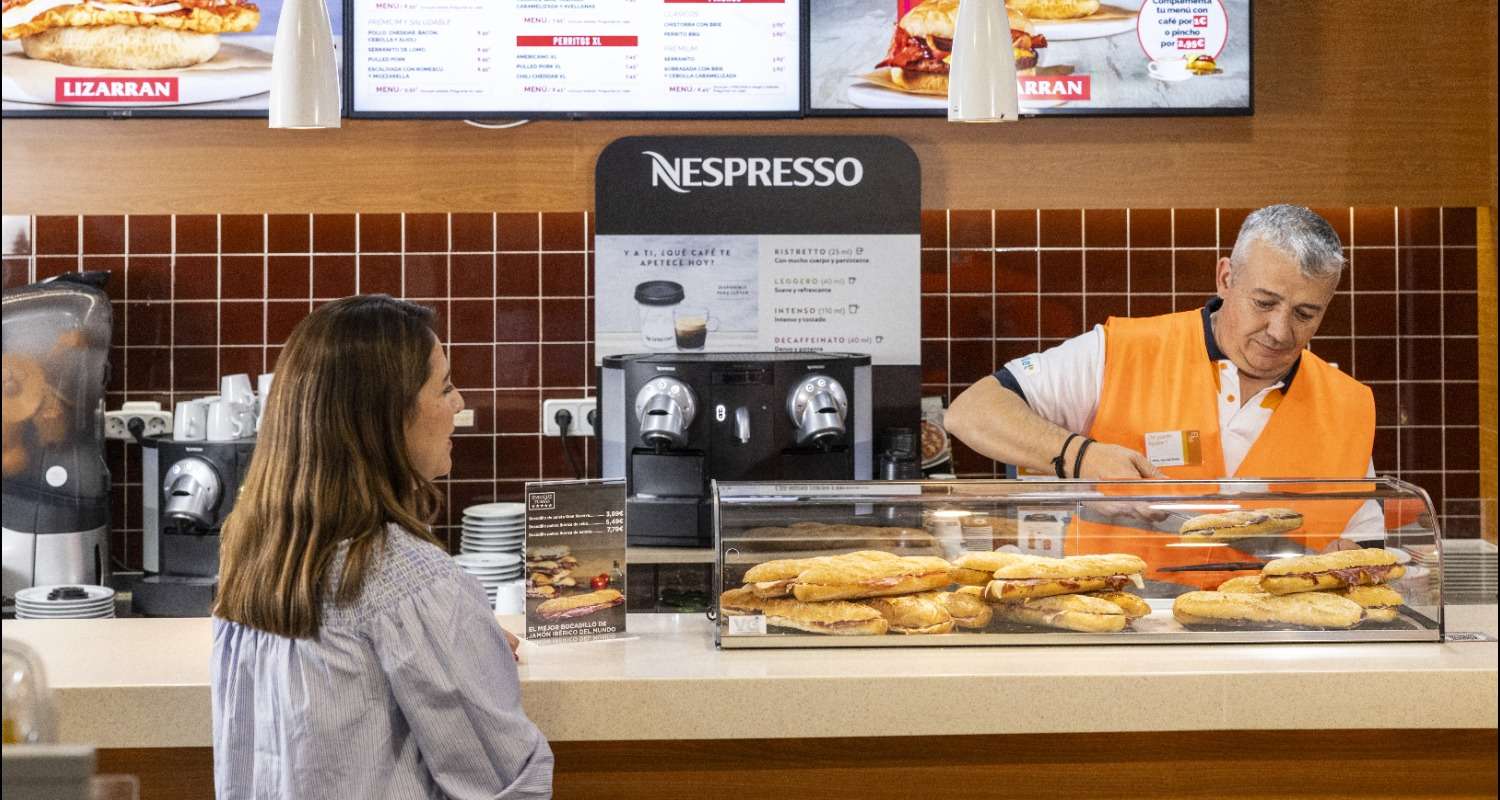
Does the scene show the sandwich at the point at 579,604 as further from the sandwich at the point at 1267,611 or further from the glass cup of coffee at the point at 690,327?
the glass cup of coffee at the point at 690,327

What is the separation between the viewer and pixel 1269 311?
3.75m

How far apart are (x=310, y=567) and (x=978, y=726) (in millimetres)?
1015

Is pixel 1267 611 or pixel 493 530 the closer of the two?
pixel 1267 611

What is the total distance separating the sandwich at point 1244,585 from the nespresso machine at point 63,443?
9.41 feet

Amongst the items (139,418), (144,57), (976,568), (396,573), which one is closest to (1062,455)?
(976,568)

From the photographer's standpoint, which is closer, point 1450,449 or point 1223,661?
point 1223,661

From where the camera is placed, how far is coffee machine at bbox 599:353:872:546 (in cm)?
373

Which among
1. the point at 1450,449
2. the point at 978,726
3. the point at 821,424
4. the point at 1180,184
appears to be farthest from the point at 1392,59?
the point at 978,726

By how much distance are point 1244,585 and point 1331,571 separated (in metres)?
0.15

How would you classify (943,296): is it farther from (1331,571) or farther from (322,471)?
(322,471)

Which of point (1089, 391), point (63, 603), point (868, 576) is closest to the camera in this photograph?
point (868, 576)

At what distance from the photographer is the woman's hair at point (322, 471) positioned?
1.68 m

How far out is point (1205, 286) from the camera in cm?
442

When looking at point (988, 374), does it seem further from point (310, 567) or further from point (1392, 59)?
point (310, 567)
